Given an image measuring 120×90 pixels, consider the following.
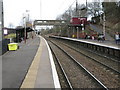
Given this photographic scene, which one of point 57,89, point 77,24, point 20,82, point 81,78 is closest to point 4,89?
point 20,82

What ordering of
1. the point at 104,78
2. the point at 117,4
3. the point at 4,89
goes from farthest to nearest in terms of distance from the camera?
1. the point at 117,4
2. the point at 104,78
3. the point at 4,89

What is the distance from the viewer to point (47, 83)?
9125 mm

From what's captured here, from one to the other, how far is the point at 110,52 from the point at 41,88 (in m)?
17.1

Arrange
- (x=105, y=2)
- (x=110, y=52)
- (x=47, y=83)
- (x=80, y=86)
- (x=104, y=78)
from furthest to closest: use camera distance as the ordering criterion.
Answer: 1. (x=105, y=2)
2. (x=110, y=52)
3. (x=104, y=78)
4. (x=80, y=86)
5. (x=47, y=83)

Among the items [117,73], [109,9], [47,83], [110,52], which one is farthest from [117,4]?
[47,83]

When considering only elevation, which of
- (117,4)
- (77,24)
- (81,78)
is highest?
(117,4)

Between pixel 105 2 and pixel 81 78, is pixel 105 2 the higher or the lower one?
the higher one

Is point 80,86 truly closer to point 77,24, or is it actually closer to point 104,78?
point 104,78

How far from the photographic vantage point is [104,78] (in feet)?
39.2

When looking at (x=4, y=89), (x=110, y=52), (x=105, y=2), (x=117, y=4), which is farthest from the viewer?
(x=105, y=2)

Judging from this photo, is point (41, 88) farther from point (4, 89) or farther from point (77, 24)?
point (77, 24)

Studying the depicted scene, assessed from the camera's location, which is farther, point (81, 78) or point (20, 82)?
point (81, 78)

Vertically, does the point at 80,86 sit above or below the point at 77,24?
below

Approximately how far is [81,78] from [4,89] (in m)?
5.05
